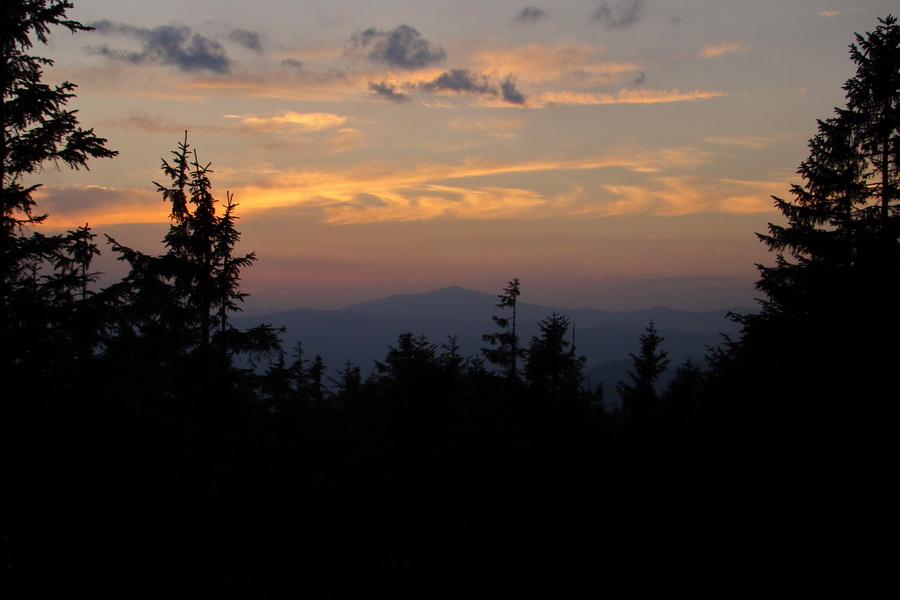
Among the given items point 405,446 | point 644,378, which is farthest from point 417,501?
point 644,378

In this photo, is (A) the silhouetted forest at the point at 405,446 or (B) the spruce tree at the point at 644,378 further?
(B) the spruce tree at the point at 644,378

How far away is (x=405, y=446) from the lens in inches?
690

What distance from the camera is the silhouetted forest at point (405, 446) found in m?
9.83

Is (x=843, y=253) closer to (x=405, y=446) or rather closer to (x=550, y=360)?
(x=405, y=446)

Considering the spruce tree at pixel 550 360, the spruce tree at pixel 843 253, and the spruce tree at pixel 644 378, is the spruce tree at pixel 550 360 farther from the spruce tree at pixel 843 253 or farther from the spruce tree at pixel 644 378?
the spruce tree at pixel 843 253

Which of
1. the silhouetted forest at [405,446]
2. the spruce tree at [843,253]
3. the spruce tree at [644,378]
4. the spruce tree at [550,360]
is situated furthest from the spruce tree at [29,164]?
the spruce tree at [644,378]

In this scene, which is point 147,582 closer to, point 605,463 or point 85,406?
point 85,406

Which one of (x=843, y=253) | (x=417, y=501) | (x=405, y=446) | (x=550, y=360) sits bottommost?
(x=417, y=501)

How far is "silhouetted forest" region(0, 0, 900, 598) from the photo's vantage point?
983 cm

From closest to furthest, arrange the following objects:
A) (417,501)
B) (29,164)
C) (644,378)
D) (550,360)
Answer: (29,164), (417,501), (550,360), (644,378)

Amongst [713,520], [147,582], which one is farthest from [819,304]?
[147,582]

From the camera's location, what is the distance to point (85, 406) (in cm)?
995

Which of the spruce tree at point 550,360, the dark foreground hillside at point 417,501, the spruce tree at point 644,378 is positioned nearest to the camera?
the dark foreground hillside at point 417,501

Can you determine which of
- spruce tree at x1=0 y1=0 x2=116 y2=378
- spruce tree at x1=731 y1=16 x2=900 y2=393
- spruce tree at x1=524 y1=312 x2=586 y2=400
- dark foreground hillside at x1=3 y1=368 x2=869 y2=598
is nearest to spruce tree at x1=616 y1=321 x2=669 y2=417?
spruce tree at x1=524 y1=312 x2=586 y2=400
